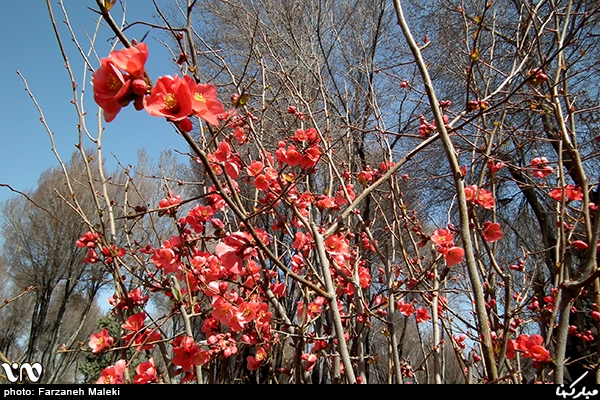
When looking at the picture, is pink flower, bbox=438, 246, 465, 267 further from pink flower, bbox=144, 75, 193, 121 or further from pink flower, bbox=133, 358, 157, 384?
pink flower, bbox=133, 358, 157, 384

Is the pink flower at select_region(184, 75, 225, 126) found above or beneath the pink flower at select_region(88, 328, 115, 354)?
above

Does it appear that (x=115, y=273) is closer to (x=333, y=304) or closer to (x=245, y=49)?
(x=333, y=304)

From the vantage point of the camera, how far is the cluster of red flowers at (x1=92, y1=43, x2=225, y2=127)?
2.38 ft

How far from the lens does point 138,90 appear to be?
0.73 m

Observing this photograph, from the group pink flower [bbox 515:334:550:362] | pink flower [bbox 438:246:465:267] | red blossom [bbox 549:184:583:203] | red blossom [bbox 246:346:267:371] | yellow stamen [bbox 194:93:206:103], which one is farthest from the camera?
red blossom [bbox 246:346:267:371]

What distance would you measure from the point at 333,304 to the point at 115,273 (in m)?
1.17

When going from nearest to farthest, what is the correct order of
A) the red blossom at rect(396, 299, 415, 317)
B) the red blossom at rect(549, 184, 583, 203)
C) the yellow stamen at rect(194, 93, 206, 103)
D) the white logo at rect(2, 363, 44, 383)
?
the yellow stamen at rect(194, 93, 206, 103) < the white logo at rect(2, 363, 44, 383) < the red blossom at rect(549, 184, 583, 203) < the red blossom at rect(396, 299, 415, 317)

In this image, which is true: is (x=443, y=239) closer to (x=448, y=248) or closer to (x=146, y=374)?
(x=448, y=248)

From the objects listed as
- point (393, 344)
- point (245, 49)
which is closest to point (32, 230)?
point (245, 49)

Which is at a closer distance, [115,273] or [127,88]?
[127,88]

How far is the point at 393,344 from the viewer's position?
1705 millimetres

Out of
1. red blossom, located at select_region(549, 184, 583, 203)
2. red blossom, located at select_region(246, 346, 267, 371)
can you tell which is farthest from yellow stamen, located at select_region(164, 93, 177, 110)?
red blossom, located at select_region(549, 184, 583, 203)

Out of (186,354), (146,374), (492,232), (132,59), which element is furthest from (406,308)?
(132,59)
